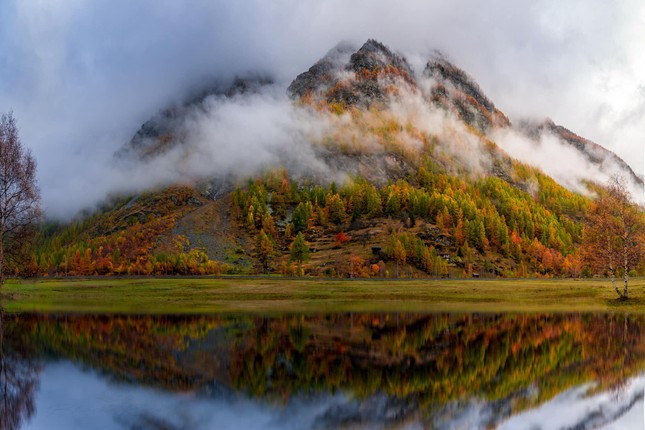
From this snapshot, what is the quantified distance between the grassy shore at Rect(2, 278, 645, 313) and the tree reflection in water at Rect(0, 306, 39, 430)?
1172 inches

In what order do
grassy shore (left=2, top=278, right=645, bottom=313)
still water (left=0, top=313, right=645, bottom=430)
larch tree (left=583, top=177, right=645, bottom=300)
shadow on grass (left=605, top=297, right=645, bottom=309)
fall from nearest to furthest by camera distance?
still water (left=0, top=313, right=645, bottom=430) → grassy shore (left=2, top=278, right=645, bottom=313) → shadow on grass (left=605, top=297, right=645, bottom=309) → larch tree (left=583, top=177, right=645, bottom=300)

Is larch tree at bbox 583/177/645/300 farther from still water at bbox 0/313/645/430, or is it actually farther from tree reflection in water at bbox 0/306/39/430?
tree reflection in water at bbox 0/306/39/430

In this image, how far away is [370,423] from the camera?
18.0 metres

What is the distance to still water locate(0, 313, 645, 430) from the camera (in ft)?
61.7

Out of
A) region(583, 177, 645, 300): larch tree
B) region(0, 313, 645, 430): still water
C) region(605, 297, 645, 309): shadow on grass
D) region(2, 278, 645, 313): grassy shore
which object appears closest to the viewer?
region(0, 313, 645, 430): still water

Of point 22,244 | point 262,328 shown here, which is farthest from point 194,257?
point 262,328

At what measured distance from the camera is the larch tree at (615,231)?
7150cm

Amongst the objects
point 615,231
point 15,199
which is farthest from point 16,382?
point 615,231

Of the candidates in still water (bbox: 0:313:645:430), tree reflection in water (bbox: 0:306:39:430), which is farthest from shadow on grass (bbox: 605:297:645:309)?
tree reflection in water (bbox: 0:306:39:430)

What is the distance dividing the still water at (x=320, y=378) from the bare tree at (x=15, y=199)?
31.9 m

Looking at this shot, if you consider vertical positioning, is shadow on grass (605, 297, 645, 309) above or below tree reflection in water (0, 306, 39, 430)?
below

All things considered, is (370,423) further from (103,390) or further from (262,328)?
(262,328)

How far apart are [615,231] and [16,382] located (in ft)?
232

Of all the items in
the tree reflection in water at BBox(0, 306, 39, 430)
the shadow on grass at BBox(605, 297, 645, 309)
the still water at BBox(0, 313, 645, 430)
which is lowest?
the shadow on grass at BBox(605, 297, 645, 309)
